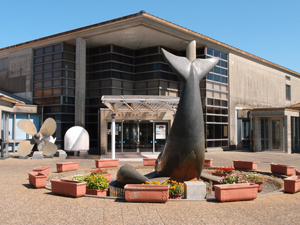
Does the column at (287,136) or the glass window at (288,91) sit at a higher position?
the glass window at (288,91)

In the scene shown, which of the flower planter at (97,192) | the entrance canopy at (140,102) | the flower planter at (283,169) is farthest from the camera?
the entrance canopy at (140,102)

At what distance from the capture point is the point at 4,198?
8.98m

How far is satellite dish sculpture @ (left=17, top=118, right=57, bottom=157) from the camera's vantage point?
70.4ft

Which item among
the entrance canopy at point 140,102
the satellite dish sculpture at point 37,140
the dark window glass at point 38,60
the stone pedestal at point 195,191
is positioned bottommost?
the stone pedestal at point 195,191

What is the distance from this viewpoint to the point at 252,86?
33281 millimetres

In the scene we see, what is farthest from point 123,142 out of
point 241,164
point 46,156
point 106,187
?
point 106,187

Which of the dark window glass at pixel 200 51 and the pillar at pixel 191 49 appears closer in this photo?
the pillar at pixel 191 49

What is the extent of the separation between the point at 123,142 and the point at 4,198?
17.0 m

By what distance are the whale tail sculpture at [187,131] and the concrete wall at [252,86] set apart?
836 inches

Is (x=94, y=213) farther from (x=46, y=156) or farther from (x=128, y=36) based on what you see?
(x=128, y=36)

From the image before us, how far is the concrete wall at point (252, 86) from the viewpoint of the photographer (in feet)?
100

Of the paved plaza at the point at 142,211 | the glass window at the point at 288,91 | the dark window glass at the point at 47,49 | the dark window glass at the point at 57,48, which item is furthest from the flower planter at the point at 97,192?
the glass window at the point at 288,91

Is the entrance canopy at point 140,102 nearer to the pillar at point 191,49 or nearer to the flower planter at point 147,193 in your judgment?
the pillar at point 191,49

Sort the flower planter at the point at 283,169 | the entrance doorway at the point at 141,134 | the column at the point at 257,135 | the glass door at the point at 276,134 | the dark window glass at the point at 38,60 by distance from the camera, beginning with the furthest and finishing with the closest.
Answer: the dark window glass at the point at 38,60, the column at the point at 257,135, the glass door at the point at 276,134, the entrance doorway at the point at 141,134, the flower planter at the point at 283,169
